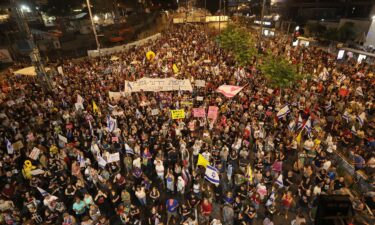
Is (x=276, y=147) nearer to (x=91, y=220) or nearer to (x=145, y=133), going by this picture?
(x=145, y=133)

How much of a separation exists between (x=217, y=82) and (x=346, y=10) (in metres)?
41.3

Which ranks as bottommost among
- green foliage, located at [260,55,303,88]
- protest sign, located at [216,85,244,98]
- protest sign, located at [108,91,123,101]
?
protest sign, located at [108,91,123,101]

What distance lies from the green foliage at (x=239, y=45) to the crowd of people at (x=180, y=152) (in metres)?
4.76

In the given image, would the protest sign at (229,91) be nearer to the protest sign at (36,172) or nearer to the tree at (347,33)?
the protest sign at (36,172)

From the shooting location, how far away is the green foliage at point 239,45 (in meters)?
23.8


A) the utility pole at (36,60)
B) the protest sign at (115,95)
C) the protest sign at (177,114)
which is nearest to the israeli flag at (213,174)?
the protest sign at (177,114)

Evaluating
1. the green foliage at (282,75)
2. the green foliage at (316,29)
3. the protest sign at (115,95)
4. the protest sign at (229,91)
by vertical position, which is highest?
the green foliage at (282,75)

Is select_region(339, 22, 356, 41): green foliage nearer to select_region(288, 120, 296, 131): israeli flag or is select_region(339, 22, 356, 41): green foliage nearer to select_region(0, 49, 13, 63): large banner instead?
select_region(288, 120, 296, 131): israeli flag

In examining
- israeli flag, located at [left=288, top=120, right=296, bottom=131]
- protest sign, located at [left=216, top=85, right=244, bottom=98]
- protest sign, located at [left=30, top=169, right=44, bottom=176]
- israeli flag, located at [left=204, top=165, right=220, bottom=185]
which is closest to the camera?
israeli flag, located at [left=204, top=165, right=220, bottom=185]

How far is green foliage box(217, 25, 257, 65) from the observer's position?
77.9 feet

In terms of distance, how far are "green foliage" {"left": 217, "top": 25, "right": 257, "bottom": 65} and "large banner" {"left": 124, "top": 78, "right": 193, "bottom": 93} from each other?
351 inches

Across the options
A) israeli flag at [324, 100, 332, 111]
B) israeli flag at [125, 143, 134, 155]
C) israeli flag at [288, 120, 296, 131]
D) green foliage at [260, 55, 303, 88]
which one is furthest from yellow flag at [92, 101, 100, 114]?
israeli flag at [324, 100, 332, 111]

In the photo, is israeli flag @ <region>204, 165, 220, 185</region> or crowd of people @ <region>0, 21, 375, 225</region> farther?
israeli flag @ <region>204, 165, 220, 185</region>

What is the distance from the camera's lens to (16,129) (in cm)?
1439
